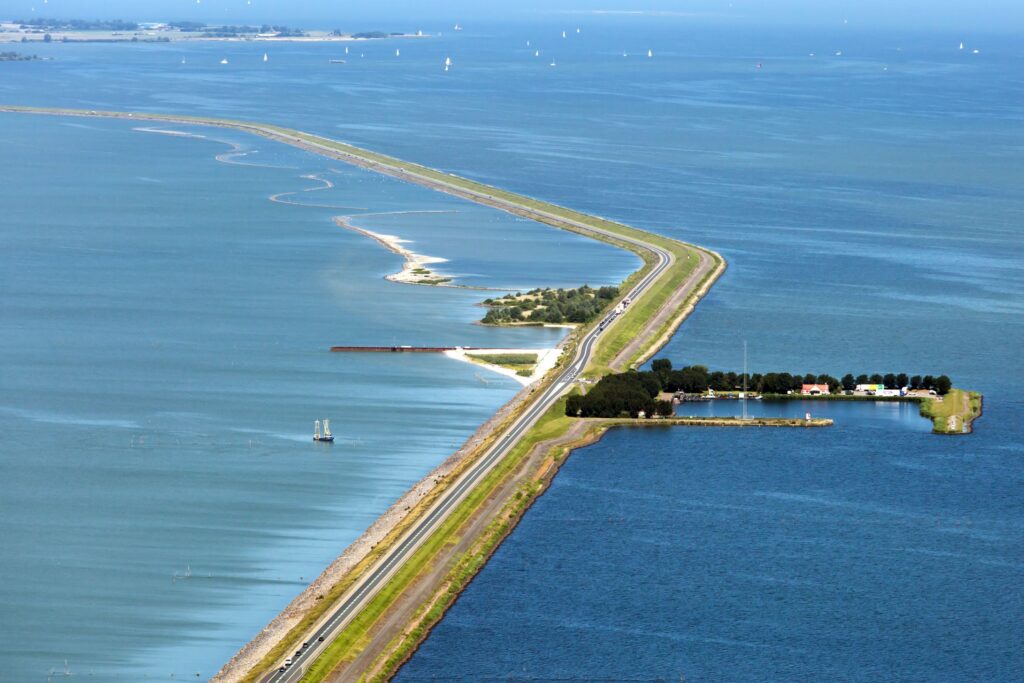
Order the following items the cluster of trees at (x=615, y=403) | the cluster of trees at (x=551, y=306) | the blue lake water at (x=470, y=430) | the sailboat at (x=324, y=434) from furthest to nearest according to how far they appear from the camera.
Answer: the cluster of trees at (x=551, y=306) → the cluster of trees at (x=615, y=403) → the sailboat at (x=324, y=434) → the blue lake water at (x=470, y=430)

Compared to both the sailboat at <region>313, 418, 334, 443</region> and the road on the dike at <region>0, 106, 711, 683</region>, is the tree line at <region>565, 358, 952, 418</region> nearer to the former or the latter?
the road on the dike at <region>0, 106, 711, 683</region>

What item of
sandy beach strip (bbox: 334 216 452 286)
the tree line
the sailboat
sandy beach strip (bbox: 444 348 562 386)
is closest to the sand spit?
the tree line

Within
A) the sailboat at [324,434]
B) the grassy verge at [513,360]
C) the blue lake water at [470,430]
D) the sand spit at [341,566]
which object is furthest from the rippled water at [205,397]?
the grassy verge at [513,360]

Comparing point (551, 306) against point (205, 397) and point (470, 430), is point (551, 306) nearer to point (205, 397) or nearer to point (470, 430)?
point (470, 430)

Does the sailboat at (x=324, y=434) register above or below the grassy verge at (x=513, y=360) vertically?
above

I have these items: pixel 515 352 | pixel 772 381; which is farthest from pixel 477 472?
pixel 515 352

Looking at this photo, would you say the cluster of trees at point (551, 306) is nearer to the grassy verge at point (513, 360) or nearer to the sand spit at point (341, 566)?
the grassy verge at point (513, 360)
